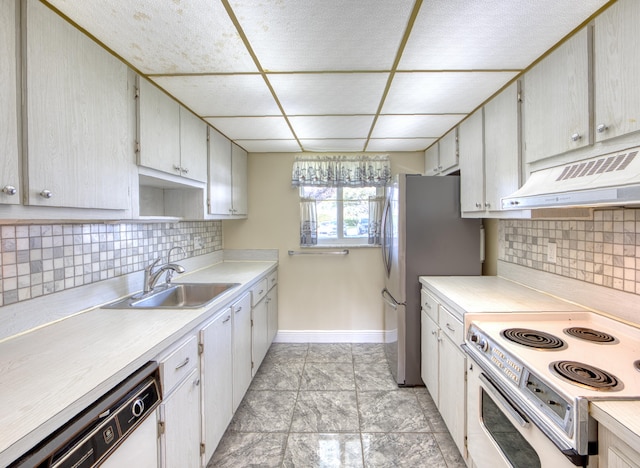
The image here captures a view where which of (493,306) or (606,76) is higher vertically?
(606,76)

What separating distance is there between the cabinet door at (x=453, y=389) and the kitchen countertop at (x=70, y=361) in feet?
4.68

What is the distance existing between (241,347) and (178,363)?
841 millimetres

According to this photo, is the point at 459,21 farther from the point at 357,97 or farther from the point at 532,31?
the point at 357,97

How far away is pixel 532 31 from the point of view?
1.18 meters

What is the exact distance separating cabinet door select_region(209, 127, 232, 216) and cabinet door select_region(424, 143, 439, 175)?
2.03m

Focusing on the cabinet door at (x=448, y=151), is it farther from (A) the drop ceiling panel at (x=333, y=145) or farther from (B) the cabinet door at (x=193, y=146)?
(B) the cabinet door at (x=193, y=146)

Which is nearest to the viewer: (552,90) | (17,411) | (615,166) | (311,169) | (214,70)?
(17,411)

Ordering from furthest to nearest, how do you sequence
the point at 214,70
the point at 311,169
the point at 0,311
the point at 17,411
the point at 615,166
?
1. the point at 311,169
2. the point at 214,70
3. the point at 0,311
4. the point at 615,166
5. the point at 17,411

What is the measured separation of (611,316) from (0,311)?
8.68 ft

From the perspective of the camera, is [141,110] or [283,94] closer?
[141,110]

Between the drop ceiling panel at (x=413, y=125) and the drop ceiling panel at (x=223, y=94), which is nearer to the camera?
the drop ceiling panel at (x=223, y=94)

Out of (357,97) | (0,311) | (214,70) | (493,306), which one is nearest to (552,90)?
(357,97)

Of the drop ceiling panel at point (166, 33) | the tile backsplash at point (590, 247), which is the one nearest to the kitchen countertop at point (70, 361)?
the drop ceiling panel at point (166, 33)

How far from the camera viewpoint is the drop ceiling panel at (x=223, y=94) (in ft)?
5.19
